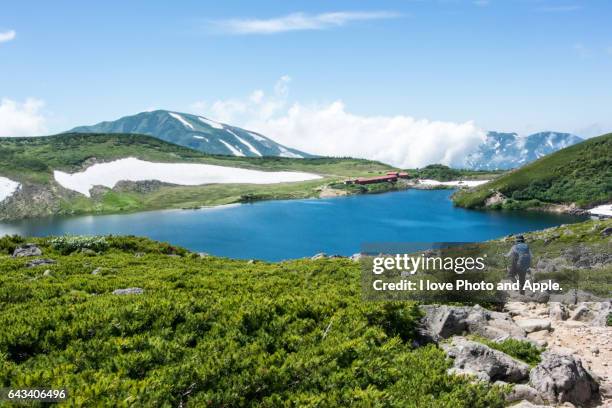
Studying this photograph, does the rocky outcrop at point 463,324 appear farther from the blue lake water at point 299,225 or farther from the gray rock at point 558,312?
the blue lake water at point 299,225

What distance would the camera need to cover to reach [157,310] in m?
11.7

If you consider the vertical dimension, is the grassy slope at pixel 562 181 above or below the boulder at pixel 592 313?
above

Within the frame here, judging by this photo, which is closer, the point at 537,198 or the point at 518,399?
the point at 518,399

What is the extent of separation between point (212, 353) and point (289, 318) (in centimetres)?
288

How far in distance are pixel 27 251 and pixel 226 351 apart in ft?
79.0

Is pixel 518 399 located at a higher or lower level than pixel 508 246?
lower

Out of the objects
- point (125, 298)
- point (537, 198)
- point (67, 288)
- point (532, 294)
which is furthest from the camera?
point (537, 198)

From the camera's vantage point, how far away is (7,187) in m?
192

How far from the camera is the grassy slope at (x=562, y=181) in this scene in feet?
499

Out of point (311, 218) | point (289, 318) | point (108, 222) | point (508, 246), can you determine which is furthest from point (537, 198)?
point (289, 318)

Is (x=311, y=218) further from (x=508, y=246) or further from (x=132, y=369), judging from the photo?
(x=132, y=369)

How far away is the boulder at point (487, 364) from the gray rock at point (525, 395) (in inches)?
24.3

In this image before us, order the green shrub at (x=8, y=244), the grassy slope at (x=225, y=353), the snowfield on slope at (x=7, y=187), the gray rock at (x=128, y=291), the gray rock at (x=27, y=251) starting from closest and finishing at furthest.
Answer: the grassy slope at (x=225, y=353), the gray rock at (x=128, y=291), the gray rock at (x=27, y=251), the green shrub at (x=8, y=244), the snowfield on slope at (x=7, y=187)

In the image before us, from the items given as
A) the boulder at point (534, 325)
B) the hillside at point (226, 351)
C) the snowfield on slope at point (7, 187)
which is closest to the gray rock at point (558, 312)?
the boulder at point (534, 325)
